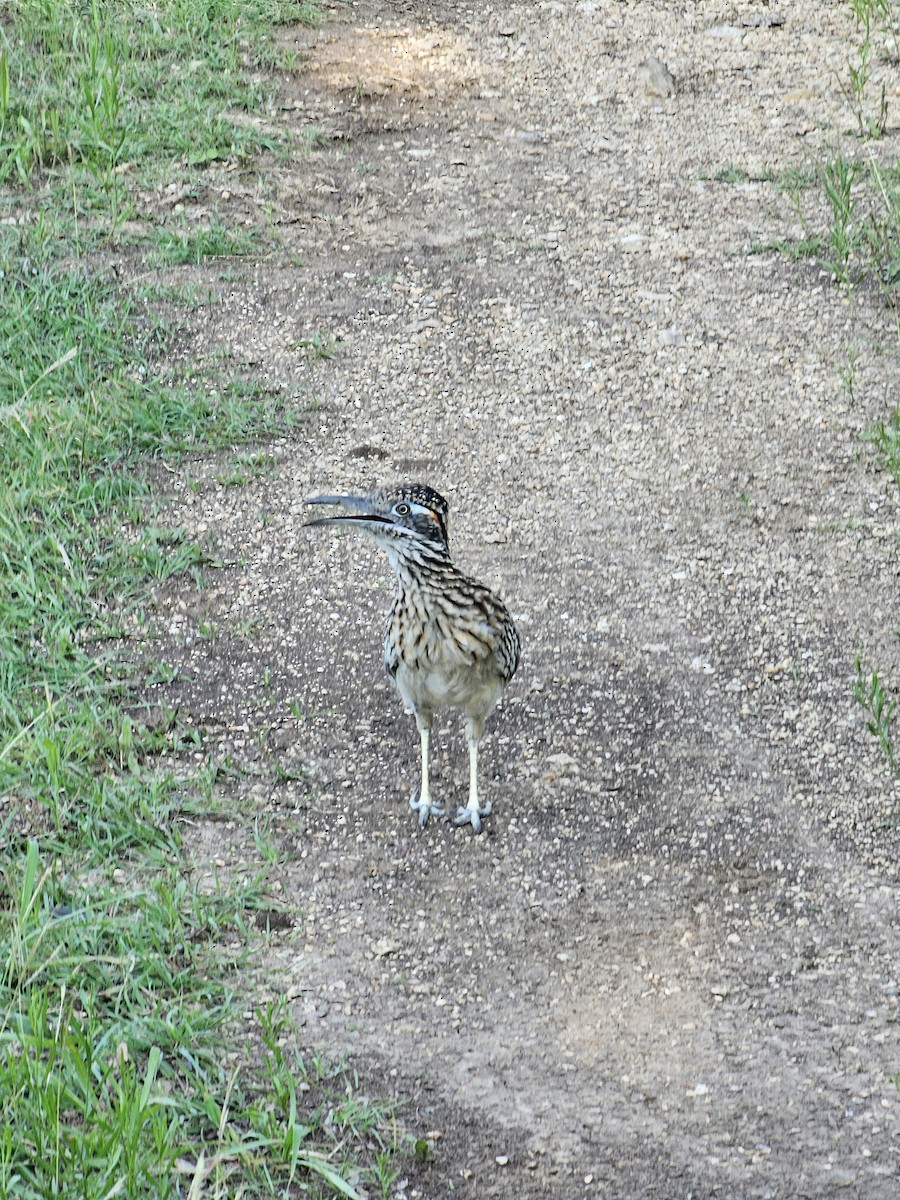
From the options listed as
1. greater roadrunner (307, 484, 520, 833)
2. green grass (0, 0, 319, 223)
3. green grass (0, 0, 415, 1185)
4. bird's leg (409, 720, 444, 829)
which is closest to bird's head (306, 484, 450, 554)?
greater roadrunner (307, 484, 520, 833)

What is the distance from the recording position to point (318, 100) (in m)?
10.2

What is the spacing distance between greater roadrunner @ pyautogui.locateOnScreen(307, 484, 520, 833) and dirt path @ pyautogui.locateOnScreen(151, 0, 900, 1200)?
55cm

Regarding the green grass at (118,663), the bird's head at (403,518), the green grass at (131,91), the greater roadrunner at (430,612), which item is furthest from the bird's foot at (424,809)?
the green grass at (131,91)

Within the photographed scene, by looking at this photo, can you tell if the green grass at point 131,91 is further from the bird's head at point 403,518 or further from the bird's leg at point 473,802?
A: the bird's leg at point 473,802

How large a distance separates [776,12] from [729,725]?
7.03 metres

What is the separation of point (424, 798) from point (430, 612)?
73 centimetres

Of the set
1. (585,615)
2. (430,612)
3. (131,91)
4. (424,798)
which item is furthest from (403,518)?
(131,91)

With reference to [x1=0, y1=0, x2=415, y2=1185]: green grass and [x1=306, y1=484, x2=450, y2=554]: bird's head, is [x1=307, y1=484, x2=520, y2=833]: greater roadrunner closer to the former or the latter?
[x1=306, y1=484, x2=450, y2=554]: bird's head

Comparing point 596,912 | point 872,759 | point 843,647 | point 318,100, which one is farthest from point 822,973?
point 318,100

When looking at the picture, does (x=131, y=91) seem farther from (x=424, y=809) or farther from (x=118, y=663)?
(x=424, y=809)

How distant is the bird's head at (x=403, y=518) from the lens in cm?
522

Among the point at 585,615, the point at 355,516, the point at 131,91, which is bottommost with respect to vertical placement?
the point at 585,615

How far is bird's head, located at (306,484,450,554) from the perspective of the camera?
5.22 meters

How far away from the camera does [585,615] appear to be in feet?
21.5
